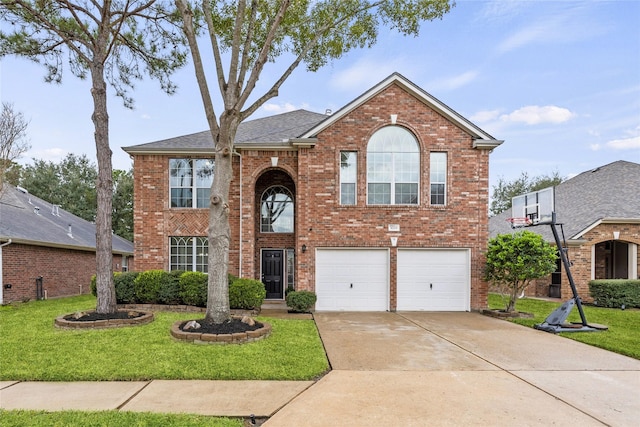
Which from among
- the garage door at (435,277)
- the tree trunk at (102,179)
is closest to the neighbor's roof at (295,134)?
the tree trunk at (102,179)

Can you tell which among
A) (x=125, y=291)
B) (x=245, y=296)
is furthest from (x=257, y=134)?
(x=125, y=291)

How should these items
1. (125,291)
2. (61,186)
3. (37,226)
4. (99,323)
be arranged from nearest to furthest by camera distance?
(99,323)
(125,291)
(37,226)
(61,186)

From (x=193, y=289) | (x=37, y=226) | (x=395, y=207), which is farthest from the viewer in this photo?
(x=37, y=226)

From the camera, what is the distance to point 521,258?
1009 centimetres

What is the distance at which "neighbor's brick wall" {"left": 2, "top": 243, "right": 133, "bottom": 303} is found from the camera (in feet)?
42.2

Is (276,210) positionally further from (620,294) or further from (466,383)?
(620,294)

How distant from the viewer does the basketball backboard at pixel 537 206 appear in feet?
30.6

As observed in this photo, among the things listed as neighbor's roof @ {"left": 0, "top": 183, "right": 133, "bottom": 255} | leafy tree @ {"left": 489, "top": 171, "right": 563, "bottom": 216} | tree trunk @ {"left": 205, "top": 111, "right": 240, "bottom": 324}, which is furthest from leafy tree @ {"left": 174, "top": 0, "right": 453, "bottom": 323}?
leafy tree @ {"left": 489, "top": 171, "right": 563, "bottom": 216}

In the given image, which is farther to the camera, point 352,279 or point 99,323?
point 352,279

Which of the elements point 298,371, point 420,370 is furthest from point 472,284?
point 298,371

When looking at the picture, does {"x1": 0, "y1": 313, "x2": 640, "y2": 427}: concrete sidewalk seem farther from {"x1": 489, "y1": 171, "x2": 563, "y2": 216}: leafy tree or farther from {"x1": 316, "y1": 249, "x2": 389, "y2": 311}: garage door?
{"x1": 489, "y1": 171, "x2": 563, "y2": 216}: leafy tree

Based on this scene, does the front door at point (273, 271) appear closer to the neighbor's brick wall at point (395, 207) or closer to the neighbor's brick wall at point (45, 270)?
the neighbor's brick wall at point (395, 207)

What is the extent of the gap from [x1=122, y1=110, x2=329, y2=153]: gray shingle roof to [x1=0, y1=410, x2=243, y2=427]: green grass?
9.40m

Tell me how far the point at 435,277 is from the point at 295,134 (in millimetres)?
6898
